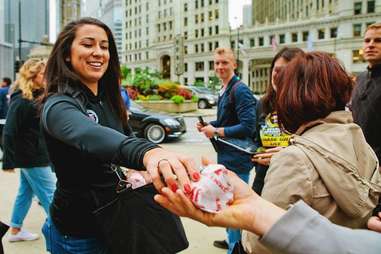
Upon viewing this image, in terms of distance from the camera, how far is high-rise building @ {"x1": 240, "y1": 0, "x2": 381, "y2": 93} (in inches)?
2623

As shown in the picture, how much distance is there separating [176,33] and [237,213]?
98.2 m

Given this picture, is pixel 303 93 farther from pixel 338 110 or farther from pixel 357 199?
pixel 357 199

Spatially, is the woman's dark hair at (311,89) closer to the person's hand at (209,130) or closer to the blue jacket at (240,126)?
the blue jacket at (240,126)

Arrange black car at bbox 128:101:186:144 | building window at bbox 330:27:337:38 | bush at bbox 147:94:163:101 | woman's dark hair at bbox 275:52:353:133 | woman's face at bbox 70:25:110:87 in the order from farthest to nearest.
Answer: building window at bbox 330:27:337:38
bush at bbox 147:94:163:101
black car at bbox 128:101:186:144
woman's face at bbox 70:25:110:87
woman's dark hair at bbox 275:52:353:133

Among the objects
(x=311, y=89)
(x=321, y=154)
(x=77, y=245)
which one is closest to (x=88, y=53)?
(x=77, y=245)

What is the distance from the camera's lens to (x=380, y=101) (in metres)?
3.36

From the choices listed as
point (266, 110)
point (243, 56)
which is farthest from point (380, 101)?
point (243, 56)

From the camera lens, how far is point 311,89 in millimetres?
1795

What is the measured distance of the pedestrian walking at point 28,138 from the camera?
441cm

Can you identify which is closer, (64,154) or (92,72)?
(64,154)

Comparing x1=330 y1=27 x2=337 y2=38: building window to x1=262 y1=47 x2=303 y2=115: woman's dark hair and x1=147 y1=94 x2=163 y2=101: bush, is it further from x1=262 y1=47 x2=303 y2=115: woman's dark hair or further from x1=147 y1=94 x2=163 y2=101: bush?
x1=262 y1=47 x2=303 y2=115: woman's dark hair

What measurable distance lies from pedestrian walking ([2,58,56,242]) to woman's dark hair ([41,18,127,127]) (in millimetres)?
2226

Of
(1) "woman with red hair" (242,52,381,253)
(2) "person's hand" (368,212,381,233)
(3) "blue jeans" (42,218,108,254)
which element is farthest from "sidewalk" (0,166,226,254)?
(2) "person's hand" (368,212,381,233)

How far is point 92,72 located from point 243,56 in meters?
81.9
